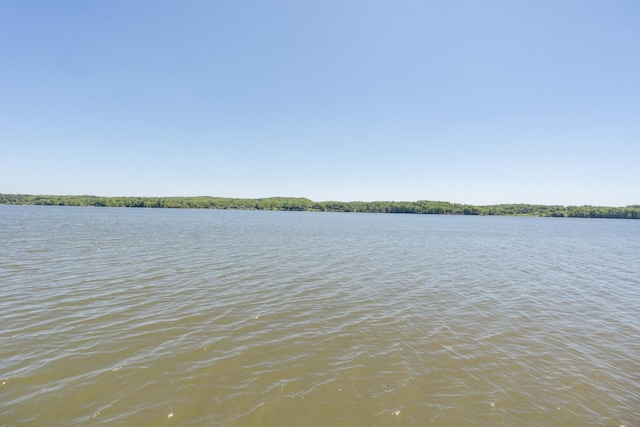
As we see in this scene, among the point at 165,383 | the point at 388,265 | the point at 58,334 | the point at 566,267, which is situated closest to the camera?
the point at 165,383

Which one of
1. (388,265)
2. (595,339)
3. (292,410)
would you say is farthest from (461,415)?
(388,265)

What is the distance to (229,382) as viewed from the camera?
24.7 feet

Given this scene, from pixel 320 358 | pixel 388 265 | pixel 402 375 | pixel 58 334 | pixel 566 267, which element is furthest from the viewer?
pixel 566 267

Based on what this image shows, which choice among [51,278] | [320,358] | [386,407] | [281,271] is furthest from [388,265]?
[51,278]

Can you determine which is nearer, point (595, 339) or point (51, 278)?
point (595, 339)

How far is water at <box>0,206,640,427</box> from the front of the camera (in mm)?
6680

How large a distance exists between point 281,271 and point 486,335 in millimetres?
13230

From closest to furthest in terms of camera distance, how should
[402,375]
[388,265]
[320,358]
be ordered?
1. [402,375]
2. [320,358]
3. [388,265]

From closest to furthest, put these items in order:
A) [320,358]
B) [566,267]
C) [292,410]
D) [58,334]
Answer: [292,410] < [320,358] < [58,334] < [566,267]

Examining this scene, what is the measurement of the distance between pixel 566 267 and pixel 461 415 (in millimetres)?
28195

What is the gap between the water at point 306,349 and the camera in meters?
6.68

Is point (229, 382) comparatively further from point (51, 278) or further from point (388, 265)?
point (388, 265)

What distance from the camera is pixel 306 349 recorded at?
31.2ft

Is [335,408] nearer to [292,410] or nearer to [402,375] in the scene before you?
[292,410]
